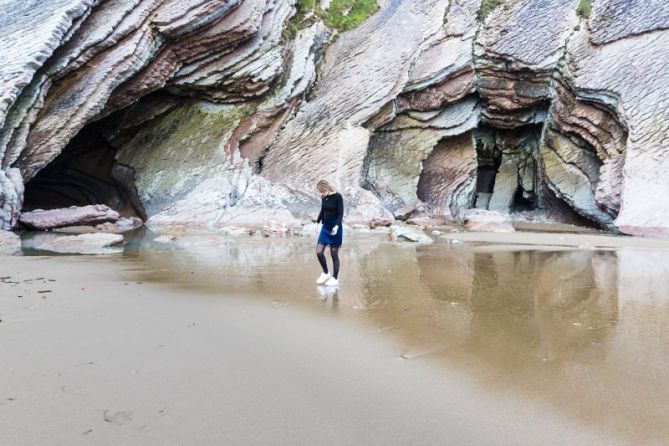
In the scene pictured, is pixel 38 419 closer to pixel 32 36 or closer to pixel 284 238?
pixel 284 238

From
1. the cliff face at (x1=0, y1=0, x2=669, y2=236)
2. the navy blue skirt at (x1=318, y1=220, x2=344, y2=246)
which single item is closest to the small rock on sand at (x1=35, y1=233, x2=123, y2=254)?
the cliff face at (x1=0, y1=0, x2=669, y2=236)

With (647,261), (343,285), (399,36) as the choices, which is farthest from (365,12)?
(343,285)

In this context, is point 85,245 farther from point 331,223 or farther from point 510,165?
point 510,165

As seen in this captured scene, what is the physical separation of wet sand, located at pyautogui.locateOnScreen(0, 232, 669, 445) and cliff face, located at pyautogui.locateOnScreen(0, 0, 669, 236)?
8.14 m

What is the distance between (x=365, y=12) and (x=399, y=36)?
1.84 m

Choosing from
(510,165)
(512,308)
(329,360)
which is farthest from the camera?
(510,165)

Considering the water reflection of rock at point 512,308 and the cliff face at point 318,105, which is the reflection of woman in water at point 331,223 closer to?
the water reflection of rock at point 512,308

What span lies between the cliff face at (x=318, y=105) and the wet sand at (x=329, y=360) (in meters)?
8.14

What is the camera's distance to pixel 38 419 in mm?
2033

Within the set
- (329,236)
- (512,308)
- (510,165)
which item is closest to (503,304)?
(512,308)

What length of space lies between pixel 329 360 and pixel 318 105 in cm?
1584

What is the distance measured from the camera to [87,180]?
58.4 ft

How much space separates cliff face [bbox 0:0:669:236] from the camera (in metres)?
12.2

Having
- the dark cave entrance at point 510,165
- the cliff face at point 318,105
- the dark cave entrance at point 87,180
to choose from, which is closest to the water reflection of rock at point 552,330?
the cliff face at point 318,105
